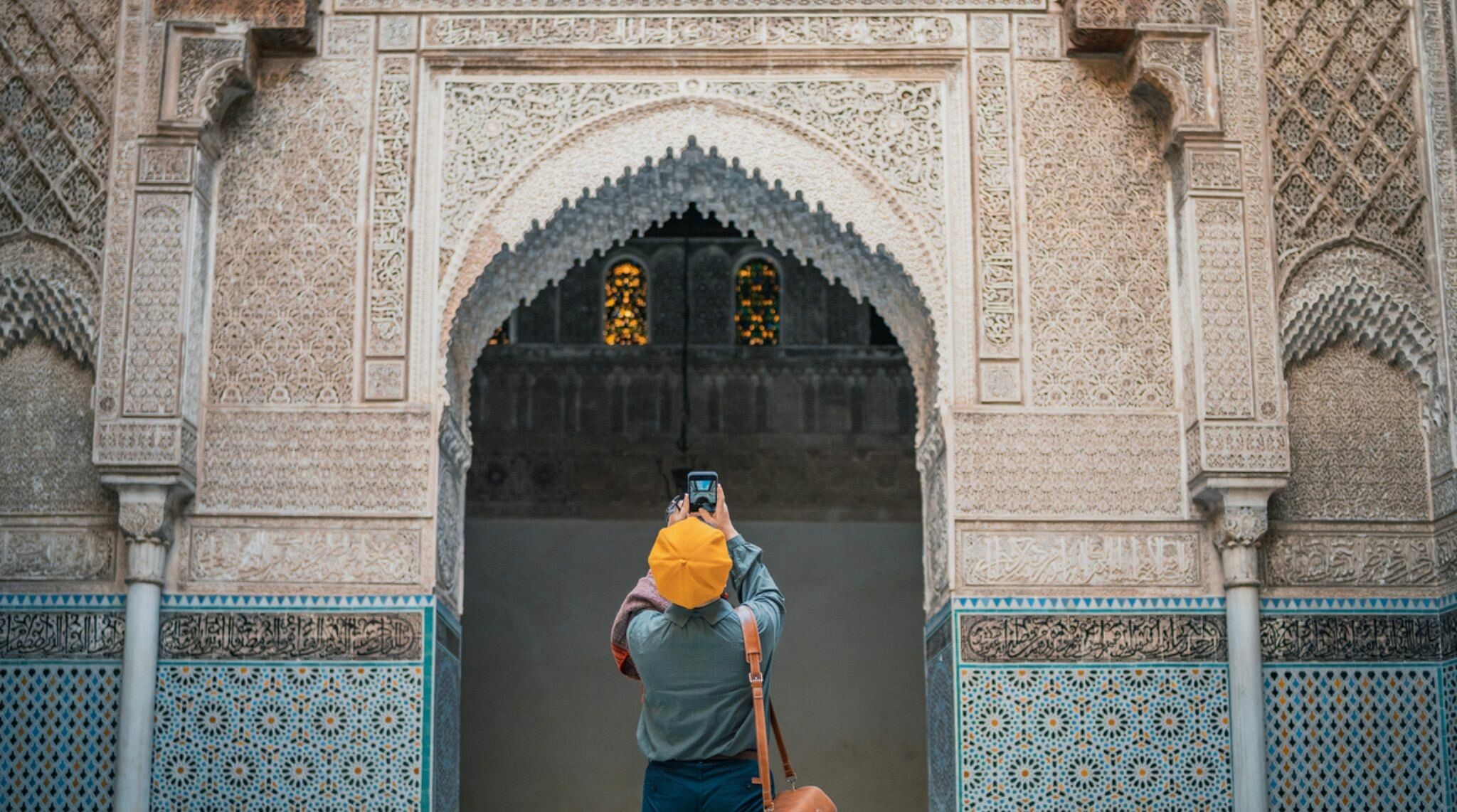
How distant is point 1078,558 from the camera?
5.67 meters

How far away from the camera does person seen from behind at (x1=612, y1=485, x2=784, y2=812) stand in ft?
10.3

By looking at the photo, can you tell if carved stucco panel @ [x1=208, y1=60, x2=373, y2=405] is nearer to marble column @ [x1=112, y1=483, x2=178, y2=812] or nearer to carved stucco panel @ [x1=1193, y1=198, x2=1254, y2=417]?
marble column @ [x1=112, y1=483, x2=178, y2=812]

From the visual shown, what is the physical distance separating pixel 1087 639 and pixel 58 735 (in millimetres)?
3302

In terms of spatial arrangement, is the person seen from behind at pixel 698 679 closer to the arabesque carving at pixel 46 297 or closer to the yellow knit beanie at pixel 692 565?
the yellow knit beanie at pixel 692 565

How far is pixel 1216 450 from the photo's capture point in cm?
558

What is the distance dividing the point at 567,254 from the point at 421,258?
632mm

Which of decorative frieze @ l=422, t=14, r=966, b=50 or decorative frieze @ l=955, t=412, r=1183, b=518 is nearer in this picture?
decorative frieze @ l=955, t=412, r=1183, b=518

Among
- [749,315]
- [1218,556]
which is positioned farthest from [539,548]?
[1218,556]

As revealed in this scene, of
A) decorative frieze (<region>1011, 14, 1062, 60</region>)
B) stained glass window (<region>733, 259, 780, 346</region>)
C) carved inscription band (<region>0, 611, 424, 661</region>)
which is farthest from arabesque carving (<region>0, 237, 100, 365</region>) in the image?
stained glass window (<region>733, 259, 780, 346</region>)

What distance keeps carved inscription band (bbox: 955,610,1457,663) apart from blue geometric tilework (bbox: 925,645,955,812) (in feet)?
0.56

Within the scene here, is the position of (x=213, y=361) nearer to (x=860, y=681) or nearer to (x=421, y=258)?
(x=421, y=258)

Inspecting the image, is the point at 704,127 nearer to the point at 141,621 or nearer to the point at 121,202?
the point at 121,202

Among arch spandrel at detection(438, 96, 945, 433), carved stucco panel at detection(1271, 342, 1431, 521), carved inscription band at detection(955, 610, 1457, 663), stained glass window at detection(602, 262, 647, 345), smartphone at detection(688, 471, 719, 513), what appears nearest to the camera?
smartphone at detection(688, 471, 719, 513)

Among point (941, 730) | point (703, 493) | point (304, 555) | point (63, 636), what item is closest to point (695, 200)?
point (304, 555)
